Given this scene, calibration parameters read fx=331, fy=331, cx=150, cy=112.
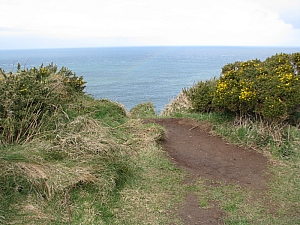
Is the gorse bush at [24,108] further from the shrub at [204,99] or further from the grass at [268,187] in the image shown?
the shrub at [204,99]

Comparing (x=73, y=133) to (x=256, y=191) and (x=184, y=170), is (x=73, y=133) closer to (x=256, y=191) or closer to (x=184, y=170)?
(x=184, y=170)

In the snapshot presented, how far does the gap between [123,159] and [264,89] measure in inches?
140

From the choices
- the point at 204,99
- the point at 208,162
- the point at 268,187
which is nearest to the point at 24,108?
the point at 208,162

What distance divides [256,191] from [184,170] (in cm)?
133

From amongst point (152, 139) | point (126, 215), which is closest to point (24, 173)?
point (126, 215)

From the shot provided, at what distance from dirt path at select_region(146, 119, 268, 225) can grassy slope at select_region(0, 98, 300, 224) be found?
18cm

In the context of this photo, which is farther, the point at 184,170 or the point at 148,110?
the point at 148,110

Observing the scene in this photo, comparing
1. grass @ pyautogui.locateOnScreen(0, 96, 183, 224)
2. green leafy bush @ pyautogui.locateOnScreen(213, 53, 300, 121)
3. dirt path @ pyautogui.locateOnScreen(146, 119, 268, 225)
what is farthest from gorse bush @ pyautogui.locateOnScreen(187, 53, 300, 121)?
grass @ pyautogui.locateOnScreen(0, 96, 183, 224)

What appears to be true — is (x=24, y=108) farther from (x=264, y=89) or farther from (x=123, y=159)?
(x=264, y=89)

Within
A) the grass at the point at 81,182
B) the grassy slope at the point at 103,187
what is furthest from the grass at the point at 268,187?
the grass at the point at 81,182

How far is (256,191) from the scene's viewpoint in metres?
5.31

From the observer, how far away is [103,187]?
480 centimetres

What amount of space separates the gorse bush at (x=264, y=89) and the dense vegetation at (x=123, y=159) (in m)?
0.02

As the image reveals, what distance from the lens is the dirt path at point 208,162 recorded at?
182 inches
